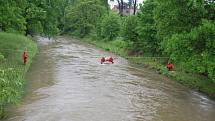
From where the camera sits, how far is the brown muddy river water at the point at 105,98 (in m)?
17.6

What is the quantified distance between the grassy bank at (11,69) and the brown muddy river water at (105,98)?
675mm

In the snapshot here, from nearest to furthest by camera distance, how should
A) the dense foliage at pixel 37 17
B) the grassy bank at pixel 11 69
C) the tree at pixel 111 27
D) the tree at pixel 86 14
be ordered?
the grassy bank at pixel 11 69, the dense foliage at pixel 37 17, the tree at pixel 111 27, the tree at pixel 86 14

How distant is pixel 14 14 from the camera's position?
29.3 metres

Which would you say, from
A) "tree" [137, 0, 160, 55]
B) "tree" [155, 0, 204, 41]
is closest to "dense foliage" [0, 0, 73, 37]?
"tree" [137, 0, 160, 55]

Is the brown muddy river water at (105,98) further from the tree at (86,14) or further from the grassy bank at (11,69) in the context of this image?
the tree at (86,14)

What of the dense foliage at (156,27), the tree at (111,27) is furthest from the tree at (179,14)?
the tree at (111,27)

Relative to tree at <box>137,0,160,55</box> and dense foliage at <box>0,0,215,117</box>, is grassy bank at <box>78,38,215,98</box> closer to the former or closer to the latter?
dense foliage at <box>0,0,215,117</box>

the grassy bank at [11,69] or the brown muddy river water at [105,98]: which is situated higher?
the grassy bank at [11,69]

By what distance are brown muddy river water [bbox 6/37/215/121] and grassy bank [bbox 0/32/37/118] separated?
A: 0.68 meters

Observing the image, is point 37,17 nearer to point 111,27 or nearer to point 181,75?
point 181,75

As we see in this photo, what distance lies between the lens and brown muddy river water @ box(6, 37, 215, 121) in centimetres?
1762

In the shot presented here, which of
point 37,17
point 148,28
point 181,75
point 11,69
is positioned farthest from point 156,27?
point 11,69

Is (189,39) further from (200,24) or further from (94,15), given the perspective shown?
(94,15)

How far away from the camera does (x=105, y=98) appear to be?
2086 centimetres
